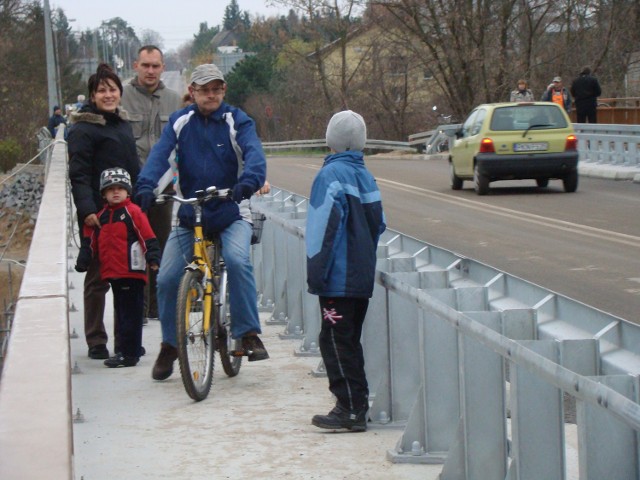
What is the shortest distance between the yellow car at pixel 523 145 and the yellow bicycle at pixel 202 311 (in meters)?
16.2

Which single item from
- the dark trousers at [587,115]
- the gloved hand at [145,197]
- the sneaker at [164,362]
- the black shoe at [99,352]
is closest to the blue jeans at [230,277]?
the sneaker at [164,362]

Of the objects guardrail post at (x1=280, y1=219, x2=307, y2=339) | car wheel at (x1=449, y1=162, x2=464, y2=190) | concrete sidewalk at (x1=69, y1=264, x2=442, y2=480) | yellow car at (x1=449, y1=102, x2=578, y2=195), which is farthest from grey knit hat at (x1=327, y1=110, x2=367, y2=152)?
car wheel at (x1=449, y1=162, x2=464, y2=190)

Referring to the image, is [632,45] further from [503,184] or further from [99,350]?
[99,350]

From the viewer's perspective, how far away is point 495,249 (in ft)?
50.9

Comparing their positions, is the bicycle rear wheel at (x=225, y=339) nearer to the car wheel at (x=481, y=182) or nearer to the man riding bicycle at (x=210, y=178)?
the man riding bicycle at (x=210, y=178)

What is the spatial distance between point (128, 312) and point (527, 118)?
16.3 meters

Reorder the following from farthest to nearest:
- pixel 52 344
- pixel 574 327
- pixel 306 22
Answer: pixel 306 22 < pixel 574 327 < pixel 52 344

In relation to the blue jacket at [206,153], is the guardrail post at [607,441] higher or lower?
lower

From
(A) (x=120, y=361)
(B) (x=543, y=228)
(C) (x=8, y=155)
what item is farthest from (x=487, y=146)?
(C) (x=8, y=155)

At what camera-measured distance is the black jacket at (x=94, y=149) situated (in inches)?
341

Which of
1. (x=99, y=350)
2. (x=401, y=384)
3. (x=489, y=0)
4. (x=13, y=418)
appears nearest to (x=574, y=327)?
(x=401, y=384)

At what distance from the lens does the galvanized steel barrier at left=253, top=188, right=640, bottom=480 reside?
3.74 meters

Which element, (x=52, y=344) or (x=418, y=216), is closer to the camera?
(x=52, y=344)

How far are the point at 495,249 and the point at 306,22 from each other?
2054 inches
